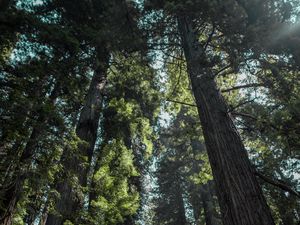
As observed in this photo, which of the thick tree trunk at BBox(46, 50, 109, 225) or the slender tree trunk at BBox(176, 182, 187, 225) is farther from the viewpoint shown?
the slender tree trunk at BBox(176, 182, 187, 225)

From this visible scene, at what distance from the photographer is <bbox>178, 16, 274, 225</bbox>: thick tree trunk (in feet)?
15.8

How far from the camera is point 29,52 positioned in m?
7.57

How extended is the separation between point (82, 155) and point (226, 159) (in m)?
3.08

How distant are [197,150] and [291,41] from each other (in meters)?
12.1

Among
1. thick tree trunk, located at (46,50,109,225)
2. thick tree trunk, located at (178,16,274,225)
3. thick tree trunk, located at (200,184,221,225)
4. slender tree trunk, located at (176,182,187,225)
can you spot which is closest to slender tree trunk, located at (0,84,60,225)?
thick tree trunk, located at (46,50,109,225)

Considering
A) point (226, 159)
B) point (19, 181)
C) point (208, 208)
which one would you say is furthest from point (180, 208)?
point (19, 181)

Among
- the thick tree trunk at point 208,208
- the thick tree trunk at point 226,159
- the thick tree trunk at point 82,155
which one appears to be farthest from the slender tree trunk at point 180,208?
the thick tree trunk at point 226,159

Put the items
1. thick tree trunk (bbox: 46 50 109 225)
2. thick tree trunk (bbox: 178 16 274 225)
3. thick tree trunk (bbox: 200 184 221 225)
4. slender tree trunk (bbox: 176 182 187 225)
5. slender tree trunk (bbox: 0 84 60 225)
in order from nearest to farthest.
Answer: thick tree trunk (bbox: 178 16 274 225)
slender tree trunk (bbox: 0 84 60 225)
thick tree trunk (bbox: 46 50 109 225)
thick tree trunk (bbox: 200 184 221 225)
slender tree trunk (bbox: 176 182 187 225)

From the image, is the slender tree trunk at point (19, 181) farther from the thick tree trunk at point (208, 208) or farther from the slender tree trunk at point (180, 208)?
the slender tree trunk at point (180, 208)

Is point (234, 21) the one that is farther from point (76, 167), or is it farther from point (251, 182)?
point (76, 167)

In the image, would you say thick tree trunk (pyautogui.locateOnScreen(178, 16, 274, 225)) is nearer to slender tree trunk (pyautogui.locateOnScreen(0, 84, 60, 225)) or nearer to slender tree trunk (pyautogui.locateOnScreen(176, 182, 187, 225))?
slender tree trunk (pyautogui.locateOnScreen(0, 84, 60, 225))

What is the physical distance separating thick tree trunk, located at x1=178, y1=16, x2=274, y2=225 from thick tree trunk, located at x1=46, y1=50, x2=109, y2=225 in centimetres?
261

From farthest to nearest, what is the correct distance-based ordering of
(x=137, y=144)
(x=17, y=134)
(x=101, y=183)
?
(x=137, y=144) < (x=101, y=183) < (x=17, y=134)

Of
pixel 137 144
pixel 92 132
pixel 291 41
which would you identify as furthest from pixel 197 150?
pixel 291 41
